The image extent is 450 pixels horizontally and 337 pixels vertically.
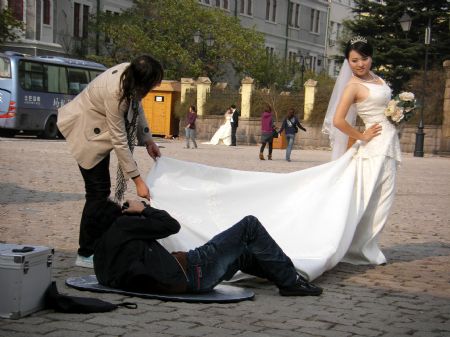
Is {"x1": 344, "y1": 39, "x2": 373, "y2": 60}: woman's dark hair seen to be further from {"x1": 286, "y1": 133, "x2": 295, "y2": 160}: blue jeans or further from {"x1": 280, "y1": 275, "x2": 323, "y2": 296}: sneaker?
{"x1": 286, "y1": 133, "x2": 295, "y2": 160}: blue jeans

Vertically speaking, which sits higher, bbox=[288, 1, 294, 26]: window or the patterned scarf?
bbox=[288, 1, 294, 26]: window

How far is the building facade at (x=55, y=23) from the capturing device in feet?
153

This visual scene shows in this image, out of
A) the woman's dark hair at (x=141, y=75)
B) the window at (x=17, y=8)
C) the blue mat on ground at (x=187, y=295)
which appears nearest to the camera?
the blue mat on ground at (x=187, y=295)

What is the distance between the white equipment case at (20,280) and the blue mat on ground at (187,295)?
2.47 feet

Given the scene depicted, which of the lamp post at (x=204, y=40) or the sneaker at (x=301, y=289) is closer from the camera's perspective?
the sneaker at (x=301, y=289)

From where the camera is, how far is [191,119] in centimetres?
3709

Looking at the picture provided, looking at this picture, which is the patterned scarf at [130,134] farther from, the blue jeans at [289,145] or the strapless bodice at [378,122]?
the blue jeans at [289,145]

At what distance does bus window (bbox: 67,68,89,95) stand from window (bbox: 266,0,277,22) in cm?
3523

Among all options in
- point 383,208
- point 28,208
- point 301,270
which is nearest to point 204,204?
point 301,270

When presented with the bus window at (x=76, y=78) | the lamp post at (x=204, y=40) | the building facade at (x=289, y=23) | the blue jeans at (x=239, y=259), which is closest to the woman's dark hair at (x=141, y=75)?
the blue jeans at (x=239, y=259)

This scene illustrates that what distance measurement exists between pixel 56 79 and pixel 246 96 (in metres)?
12.5

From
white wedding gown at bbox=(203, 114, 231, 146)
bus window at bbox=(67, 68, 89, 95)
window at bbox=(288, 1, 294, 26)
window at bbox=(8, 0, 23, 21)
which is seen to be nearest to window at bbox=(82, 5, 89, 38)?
window at bbox=(8, 0, 23, 21)

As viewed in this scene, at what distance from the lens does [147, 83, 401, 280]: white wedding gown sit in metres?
7.42

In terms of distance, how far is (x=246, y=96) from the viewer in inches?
1871
